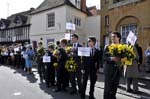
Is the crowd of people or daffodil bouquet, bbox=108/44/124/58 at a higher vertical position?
daffodil bouquet, bbox=108/44/124/58

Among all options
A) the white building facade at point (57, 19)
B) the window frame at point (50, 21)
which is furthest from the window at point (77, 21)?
the window frame at point (50, 21)

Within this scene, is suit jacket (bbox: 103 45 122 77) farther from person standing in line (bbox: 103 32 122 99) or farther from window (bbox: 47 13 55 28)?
window (bbox: 47 13 55 28)

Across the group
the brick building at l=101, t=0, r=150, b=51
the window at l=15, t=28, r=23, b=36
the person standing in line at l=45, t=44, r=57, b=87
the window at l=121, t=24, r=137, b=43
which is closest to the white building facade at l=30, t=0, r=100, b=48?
the window at l=15, t=28, r=23, b=36

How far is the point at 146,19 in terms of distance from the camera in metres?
20.7

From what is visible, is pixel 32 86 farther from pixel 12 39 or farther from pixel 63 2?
pixel 12 39

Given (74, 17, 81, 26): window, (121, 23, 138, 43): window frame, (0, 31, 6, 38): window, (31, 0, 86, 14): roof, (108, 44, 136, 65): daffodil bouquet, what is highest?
(31, 0, 86, 14): roof

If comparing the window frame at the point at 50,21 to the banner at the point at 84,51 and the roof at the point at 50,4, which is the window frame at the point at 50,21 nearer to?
the roof at the point at 50,4

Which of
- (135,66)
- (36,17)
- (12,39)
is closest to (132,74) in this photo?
(135,66)

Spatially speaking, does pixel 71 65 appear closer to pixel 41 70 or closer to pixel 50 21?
pixel 41 70

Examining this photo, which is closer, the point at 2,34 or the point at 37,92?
the point at 37,92

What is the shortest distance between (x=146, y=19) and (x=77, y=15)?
55.0 feet

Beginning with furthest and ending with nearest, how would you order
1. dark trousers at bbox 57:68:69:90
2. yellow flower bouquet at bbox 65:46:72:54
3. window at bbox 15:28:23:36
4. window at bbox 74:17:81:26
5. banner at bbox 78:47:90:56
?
window at bbox 15:28:23:36
window at bbox 74:17:81:26
dark trousers at bbox 57:68:69:90
yellow flower bouquet at bbox 65:46:72:54
banner at bbox 78:47:90:56

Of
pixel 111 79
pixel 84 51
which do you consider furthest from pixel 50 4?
pixel 111 79

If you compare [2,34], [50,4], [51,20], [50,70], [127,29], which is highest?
[50,4]
